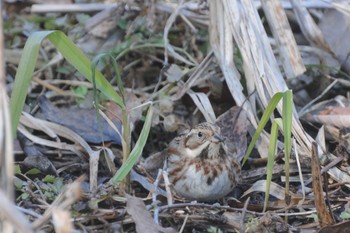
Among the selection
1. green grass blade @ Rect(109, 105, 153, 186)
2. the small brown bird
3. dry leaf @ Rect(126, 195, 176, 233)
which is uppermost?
green grass blade @ Rect(109, 105, 153, 186)

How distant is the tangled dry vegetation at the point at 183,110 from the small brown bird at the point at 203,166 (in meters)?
0.08

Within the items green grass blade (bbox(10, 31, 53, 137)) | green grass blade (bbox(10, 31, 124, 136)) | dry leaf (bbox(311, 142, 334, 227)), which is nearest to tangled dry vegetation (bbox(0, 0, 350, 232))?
dry leaf (bbox(311, 142, 334, 227))

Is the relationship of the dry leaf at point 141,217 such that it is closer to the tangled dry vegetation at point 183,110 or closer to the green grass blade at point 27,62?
the tangled dry vegetation at point 183,110

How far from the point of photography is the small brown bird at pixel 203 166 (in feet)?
12.3

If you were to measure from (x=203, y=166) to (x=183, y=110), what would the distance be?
0.78 metres

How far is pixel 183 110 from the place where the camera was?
15.0 ft

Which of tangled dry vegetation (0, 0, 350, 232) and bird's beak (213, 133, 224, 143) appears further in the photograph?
bird's beak (213, 133, 224, 143)

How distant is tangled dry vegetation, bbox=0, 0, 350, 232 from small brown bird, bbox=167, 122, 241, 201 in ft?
0.26

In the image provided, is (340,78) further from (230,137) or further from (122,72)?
(122,72)

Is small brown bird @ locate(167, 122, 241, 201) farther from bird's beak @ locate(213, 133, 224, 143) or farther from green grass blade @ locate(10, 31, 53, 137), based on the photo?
green grass blade @ locate(10, 31, 53, 137)

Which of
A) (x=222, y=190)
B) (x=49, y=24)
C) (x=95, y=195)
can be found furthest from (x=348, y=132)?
(x=49, y=24)

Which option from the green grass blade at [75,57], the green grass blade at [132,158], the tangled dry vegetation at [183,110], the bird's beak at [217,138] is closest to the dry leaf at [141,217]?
the tangled dry vegetation at [183,110]

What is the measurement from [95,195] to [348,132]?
1.43 meters

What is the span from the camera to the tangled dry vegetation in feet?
10.9
